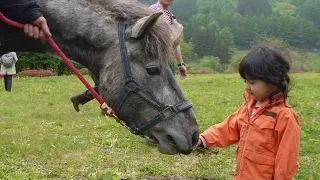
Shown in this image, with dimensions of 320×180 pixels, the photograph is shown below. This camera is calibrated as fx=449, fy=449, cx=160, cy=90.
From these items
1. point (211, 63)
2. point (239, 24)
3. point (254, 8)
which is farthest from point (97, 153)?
point (254, 8)

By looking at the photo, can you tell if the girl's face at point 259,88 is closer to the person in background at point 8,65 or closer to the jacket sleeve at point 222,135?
the jacket sleeve at point 222,135

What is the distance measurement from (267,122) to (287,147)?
26 cm

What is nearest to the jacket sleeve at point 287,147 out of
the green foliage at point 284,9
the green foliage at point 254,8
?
the green foliage at point 254,8

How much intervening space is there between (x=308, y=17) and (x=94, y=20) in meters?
158

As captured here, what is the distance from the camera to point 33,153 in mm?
6285

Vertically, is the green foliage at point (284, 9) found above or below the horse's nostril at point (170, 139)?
below

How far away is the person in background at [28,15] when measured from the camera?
308 cm

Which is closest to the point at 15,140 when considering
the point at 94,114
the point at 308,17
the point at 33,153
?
the point at 33,153

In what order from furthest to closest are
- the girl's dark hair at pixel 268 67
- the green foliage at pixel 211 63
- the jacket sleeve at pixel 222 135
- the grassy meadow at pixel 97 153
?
the green foliage at pixel 211 63
the grassy meadow at pixel 97 153
the jacket sleeve at pixel 222 135
the girl's dark hair at pixel 268 67

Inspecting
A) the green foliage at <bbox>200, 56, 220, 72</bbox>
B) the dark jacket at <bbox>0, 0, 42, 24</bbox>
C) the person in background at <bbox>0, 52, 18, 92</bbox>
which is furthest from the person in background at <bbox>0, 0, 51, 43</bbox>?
the green foliage at <bbox>200, 56, 220, 72</bbox>

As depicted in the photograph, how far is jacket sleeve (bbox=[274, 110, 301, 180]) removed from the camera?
318cm

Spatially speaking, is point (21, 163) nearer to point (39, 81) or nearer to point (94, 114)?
point (94, 114)

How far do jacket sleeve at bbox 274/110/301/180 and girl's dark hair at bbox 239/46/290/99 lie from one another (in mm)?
239

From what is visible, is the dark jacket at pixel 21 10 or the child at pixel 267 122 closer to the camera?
the dark jacket at pixel 21 10
